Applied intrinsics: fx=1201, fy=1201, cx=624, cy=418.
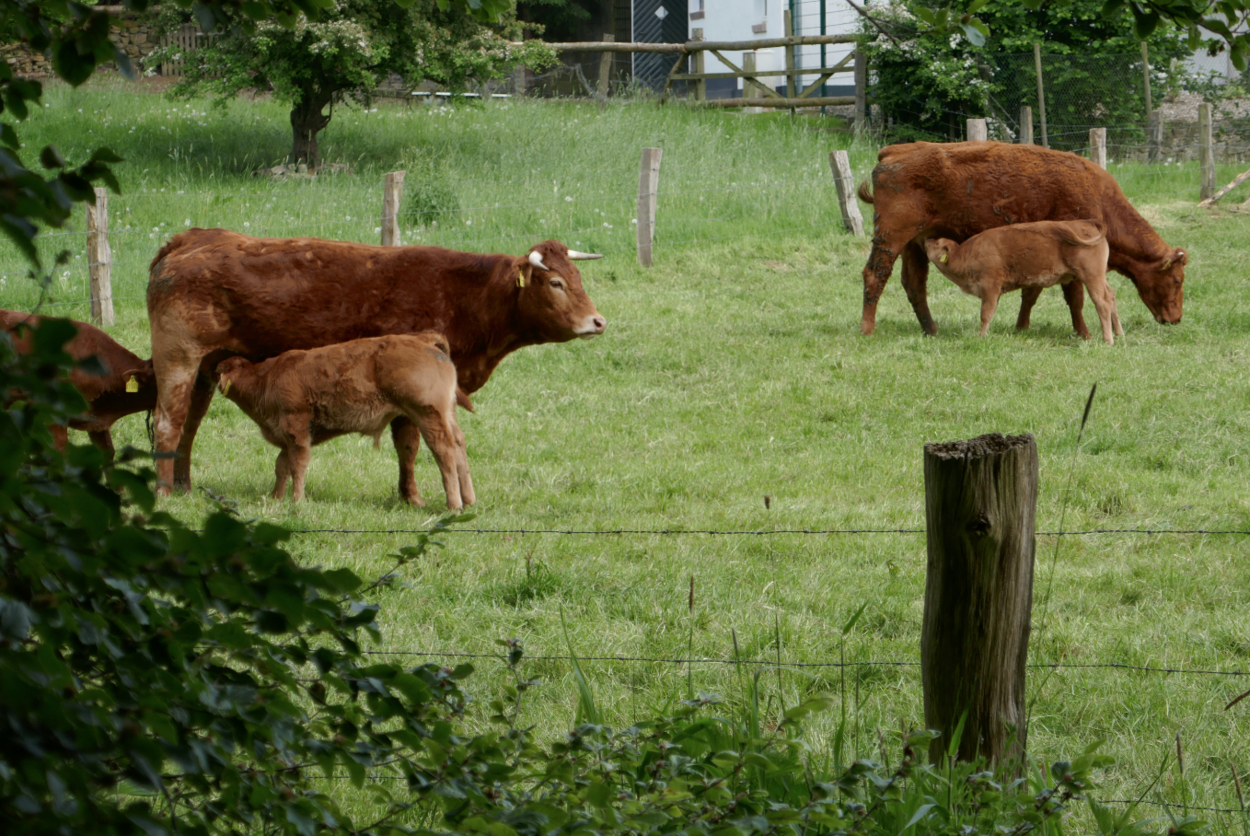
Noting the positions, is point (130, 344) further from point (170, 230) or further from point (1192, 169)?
point (1192, 169)

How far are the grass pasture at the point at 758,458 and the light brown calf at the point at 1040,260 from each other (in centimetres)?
48

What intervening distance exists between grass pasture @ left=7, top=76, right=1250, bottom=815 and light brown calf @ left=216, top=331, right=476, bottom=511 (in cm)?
28

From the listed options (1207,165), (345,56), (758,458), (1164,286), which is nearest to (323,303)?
(758,458)

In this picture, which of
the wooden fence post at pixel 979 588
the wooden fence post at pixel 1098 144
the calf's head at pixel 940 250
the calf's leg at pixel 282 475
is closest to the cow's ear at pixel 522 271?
the calf's leg at pixel 282 475

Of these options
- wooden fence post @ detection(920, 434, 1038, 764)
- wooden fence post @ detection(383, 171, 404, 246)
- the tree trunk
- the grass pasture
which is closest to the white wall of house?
the grass pasture

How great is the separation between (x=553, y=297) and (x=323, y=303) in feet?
4.84

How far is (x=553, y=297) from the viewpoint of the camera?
7.93 metres

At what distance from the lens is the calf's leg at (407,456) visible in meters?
7.36

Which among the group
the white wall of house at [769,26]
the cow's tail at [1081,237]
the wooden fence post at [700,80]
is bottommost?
the cow's tail at [1081,237]

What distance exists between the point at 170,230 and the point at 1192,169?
17.6 m

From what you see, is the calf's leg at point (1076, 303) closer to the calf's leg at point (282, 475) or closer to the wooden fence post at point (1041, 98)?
the calf's leg at point (282, 475)

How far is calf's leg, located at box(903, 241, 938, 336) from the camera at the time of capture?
40.3 ft

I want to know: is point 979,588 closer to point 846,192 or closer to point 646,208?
point 646,208

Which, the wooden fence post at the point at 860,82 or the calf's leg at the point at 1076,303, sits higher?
the wooden fence post at the point at 860,82
